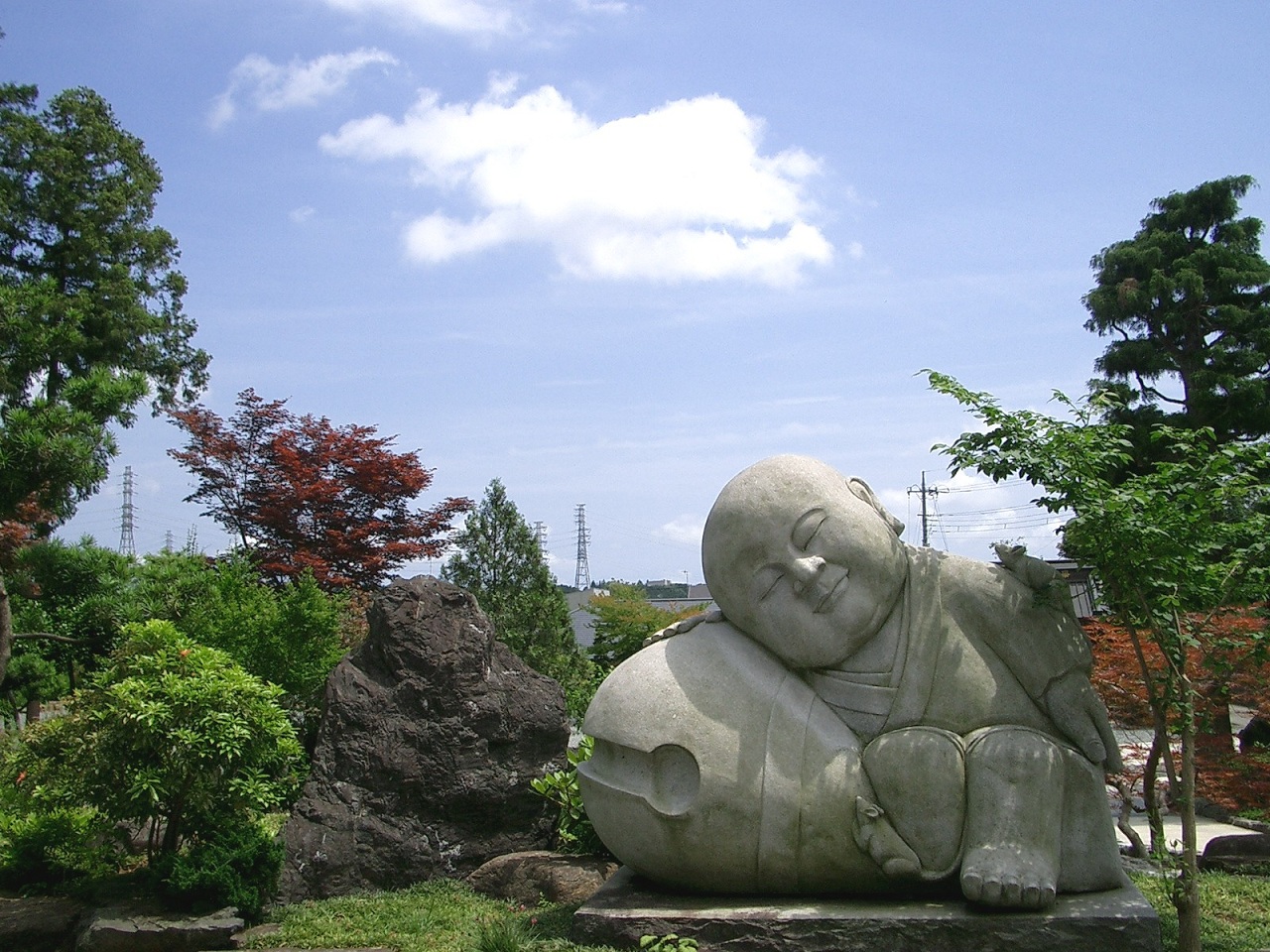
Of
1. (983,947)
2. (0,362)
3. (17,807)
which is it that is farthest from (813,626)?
(0,362)

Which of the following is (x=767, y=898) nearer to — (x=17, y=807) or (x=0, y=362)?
(x=17, y=807)

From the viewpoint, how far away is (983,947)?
5.15 m

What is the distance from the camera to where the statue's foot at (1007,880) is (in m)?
5.15

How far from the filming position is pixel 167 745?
638cm

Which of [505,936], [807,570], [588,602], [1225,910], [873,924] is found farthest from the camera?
[588,602]

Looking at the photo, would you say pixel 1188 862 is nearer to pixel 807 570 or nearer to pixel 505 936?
pixel 807 570

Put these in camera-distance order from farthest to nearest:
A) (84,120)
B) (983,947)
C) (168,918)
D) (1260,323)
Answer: (84,120), (1260,323), (168,918), (983,947)

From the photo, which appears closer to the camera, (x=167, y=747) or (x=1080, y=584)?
(x=167, y=747)

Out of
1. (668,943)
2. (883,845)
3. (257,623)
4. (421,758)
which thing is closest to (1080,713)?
(883,845)

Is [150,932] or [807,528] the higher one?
[807,528]

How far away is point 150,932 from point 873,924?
13.2 ft

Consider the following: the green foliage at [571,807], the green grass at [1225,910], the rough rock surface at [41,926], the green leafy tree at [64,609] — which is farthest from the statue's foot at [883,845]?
the green leafy tree at [64,609]

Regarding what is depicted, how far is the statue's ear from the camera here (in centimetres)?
621

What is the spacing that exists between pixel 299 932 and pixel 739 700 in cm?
297
